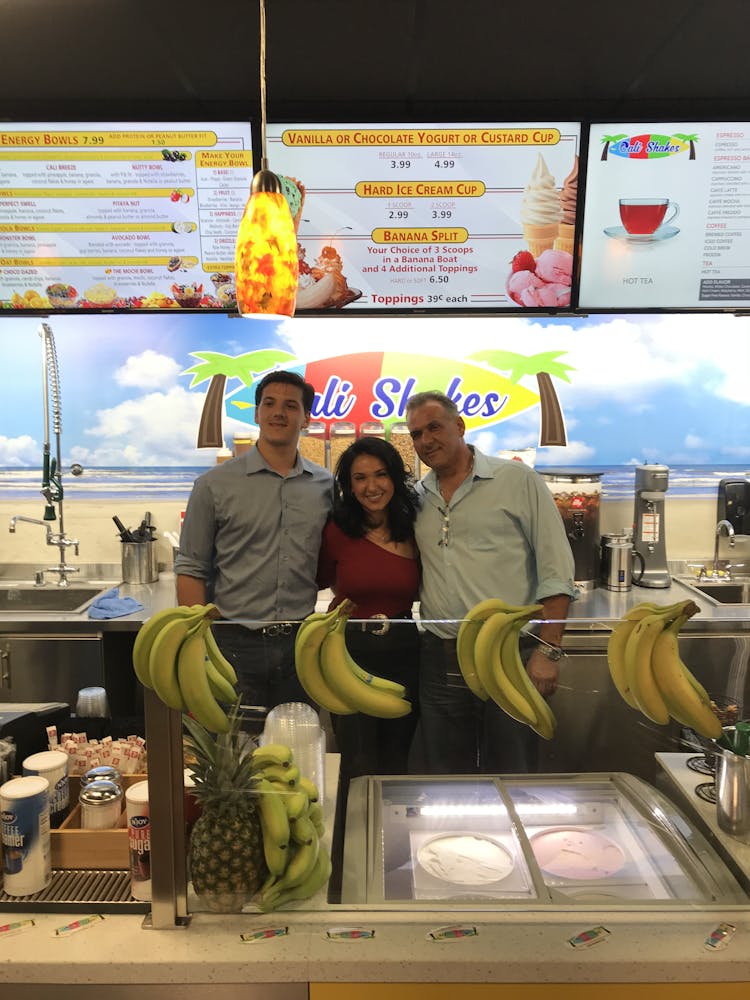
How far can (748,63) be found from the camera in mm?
2850

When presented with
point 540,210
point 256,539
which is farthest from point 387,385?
point 256,539

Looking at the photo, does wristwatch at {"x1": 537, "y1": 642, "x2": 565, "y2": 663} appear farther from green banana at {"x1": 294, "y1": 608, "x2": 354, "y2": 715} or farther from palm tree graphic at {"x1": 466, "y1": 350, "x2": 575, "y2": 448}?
palm tree graphic at {"x1": 466, "y1": 350, "x2": 575, "y2": 448}

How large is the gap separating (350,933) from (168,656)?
572mm

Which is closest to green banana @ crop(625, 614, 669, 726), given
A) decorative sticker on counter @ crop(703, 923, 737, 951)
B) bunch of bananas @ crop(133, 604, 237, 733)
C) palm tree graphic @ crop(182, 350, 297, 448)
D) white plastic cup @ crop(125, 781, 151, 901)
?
decorative sticker on counter @ crop(703, 923, 737, 951)

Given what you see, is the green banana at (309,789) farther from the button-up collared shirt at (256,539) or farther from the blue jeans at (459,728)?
the button-up collared shirt at (256,539)

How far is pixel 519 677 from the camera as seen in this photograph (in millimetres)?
1416

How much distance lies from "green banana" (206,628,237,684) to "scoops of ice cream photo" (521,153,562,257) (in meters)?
2.45

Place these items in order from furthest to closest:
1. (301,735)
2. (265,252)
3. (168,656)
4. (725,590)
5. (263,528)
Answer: (725,590) → (263,528) → (265,252) → (301,735) → (168,656)

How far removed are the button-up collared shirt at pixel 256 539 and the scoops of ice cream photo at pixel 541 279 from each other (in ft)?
4.40

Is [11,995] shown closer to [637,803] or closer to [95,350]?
[637,803]

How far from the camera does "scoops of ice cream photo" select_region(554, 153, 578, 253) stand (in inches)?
124

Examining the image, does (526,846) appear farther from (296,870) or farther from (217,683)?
(217,683)

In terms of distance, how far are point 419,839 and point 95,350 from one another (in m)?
3.05

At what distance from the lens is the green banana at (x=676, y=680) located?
1.35 meters
